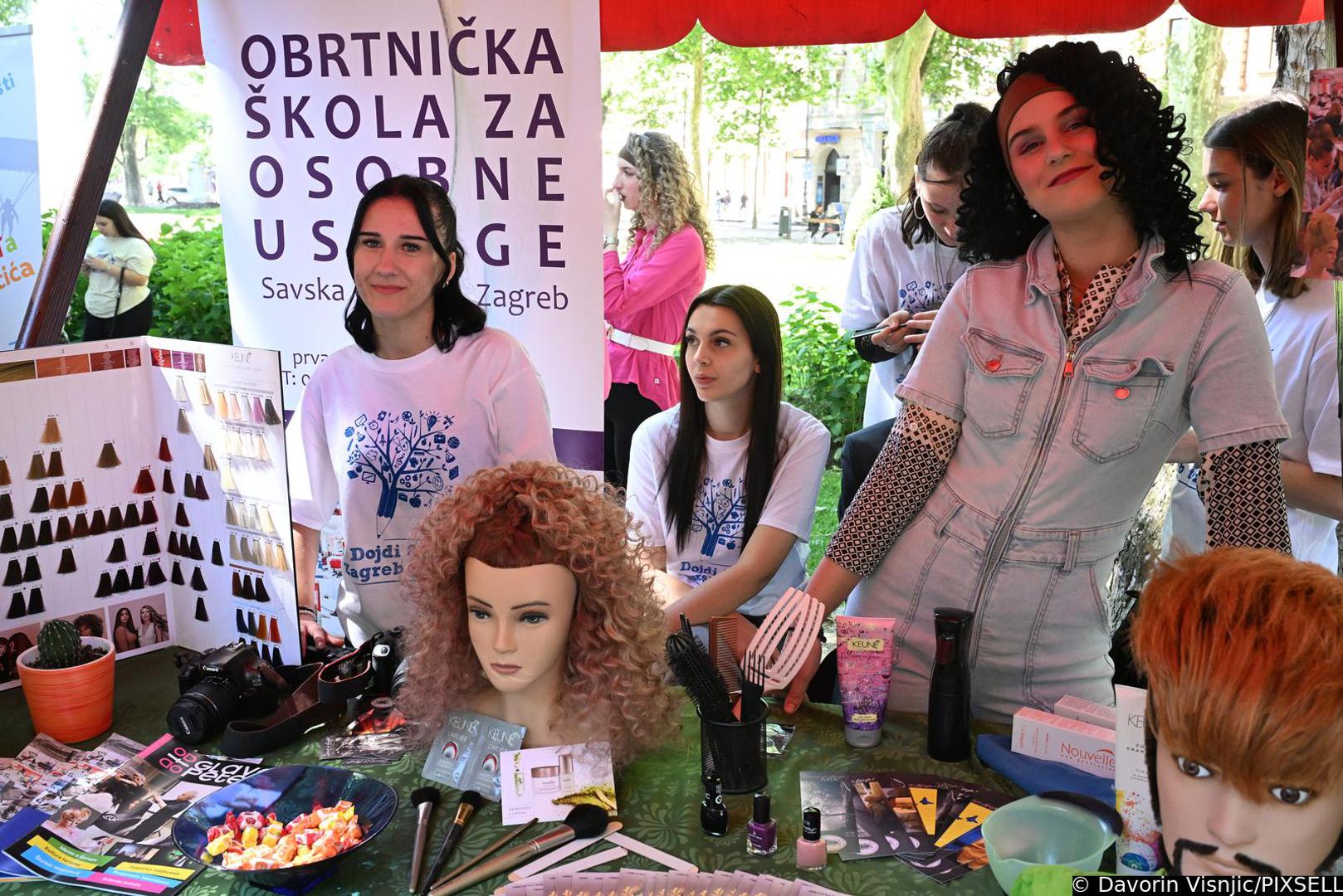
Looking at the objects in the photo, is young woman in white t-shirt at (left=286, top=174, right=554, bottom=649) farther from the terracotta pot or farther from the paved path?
the paved path

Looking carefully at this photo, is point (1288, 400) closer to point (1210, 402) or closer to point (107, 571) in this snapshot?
point (1210, 402)

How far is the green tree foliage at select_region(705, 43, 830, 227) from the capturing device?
9.78m

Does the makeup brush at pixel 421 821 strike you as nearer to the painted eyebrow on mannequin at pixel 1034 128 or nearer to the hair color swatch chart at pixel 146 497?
the hair color swatch chart at pixel 146 497

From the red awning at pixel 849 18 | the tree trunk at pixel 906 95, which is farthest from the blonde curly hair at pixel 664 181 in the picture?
the tree trunk at pixel 906 95

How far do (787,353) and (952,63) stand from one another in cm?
388

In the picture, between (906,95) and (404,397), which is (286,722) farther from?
(906,95)

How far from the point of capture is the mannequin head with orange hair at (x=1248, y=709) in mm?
909

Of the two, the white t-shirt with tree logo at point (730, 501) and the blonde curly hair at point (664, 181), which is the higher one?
the blonde curly hair at point (664, 181)

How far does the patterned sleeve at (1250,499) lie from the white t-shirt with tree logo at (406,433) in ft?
3.98

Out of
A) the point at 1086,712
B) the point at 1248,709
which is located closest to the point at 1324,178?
the point at 1086,712

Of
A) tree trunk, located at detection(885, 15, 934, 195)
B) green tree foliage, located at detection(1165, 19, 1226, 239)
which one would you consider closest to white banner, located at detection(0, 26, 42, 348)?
tree trunk, located at detection(885, 15, 934, 195)

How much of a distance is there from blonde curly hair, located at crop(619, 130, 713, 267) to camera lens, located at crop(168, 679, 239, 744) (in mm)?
2507

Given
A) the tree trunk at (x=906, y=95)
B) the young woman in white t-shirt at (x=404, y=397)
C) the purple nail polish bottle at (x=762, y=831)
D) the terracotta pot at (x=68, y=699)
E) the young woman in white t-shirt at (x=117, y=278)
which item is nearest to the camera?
the purple nail polish bottle at (x=762, y=831)

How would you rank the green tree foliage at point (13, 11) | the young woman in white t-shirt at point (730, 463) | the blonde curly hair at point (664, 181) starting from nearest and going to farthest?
the young woman in white t-shirt at point (730, 463) → the blonde curly hair at point (664, 181) → the green tree foliage at point (13, 11)
